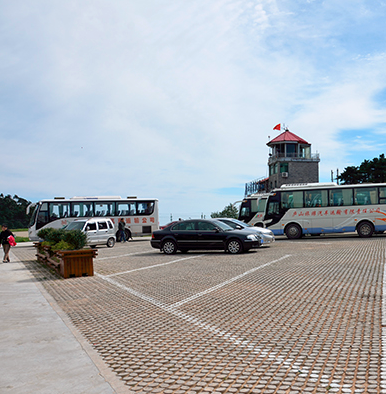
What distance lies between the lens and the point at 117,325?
6.45m

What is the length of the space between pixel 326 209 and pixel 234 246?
36.9 ft

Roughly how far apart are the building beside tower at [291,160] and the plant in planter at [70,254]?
2044 inches

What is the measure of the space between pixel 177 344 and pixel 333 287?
4.59 meters

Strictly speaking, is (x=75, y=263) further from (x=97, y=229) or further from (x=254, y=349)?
(x=97, y=229)

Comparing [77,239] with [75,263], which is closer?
[75,263]

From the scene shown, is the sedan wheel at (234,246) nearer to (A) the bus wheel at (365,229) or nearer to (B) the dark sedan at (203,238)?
(B) the dark sedan at (203,238)

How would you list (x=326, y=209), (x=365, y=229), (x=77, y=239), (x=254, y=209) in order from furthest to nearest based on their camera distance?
1. (x=254, y=209)
2. (x=326, y=209)
3. (x=365, y=229)
4. (x=77, y=239)

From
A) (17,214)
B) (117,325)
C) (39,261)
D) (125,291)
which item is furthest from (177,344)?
(17,214)

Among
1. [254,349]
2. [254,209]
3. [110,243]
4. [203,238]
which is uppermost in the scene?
[254,209]

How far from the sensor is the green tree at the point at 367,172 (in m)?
58.3

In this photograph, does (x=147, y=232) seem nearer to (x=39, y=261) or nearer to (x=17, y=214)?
(x=39, y=261)

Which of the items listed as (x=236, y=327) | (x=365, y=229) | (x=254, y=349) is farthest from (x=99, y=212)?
(x=254, y=349)

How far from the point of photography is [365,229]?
25.3 m

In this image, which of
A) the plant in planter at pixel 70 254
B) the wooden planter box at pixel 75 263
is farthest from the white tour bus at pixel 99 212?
the wooden planter box at pixel 75 263
